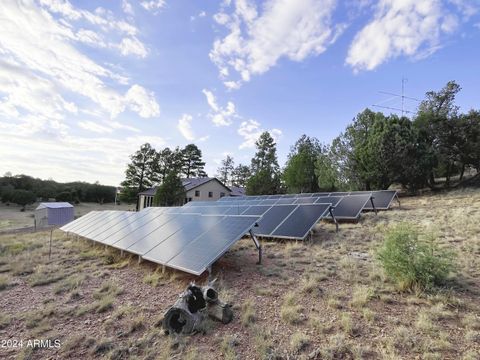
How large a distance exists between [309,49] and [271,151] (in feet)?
126

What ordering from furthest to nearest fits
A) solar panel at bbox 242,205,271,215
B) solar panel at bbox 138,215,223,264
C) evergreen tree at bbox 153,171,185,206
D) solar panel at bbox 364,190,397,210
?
evergreen tree at bbox 153,171,185,206
solar panel at bbox 364,190,397,210
solar panel at bbox 242,205,271,215
solar panel at bbox 138,215,223,264

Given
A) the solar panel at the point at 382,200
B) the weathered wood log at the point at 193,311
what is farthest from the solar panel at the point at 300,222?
the solar panel at the point at 382,200

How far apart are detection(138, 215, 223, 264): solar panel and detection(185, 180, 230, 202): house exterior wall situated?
3234cm

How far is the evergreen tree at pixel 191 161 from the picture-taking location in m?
57.4

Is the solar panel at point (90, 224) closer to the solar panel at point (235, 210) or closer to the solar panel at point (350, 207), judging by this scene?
the solar panel at point (235, 210)

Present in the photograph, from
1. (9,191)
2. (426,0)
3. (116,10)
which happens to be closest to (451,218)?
(426,0)

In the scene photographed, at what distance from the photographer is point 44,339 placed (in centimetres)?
384

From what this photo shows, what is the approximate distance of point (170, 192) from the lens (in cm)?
3103

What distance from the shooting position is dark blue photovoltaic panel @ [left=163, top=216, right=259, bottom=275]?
5.17 meters

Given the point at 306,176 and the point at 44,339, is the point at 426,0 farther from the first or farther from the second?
the point at 306,176

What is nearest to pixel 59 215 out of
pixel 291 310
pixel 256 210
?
pixel 256 210

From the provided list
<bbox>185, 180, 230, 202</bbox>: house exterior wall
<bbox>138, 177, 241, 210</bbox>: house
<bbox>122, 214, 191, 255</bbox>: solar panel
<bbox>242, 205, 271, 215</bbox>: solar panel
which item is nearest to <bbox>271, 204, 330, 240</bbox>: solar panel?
<bbox>242, 205, 271, 215</bbox>: solar panel

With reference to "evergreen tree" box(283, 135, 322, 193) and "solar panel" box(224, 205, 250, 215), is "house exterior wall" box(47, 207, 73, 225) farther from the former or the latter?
"evergreen tree" box(283, 135, 322, 193)

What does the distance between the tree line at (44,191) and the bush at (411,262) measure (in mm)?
53963
